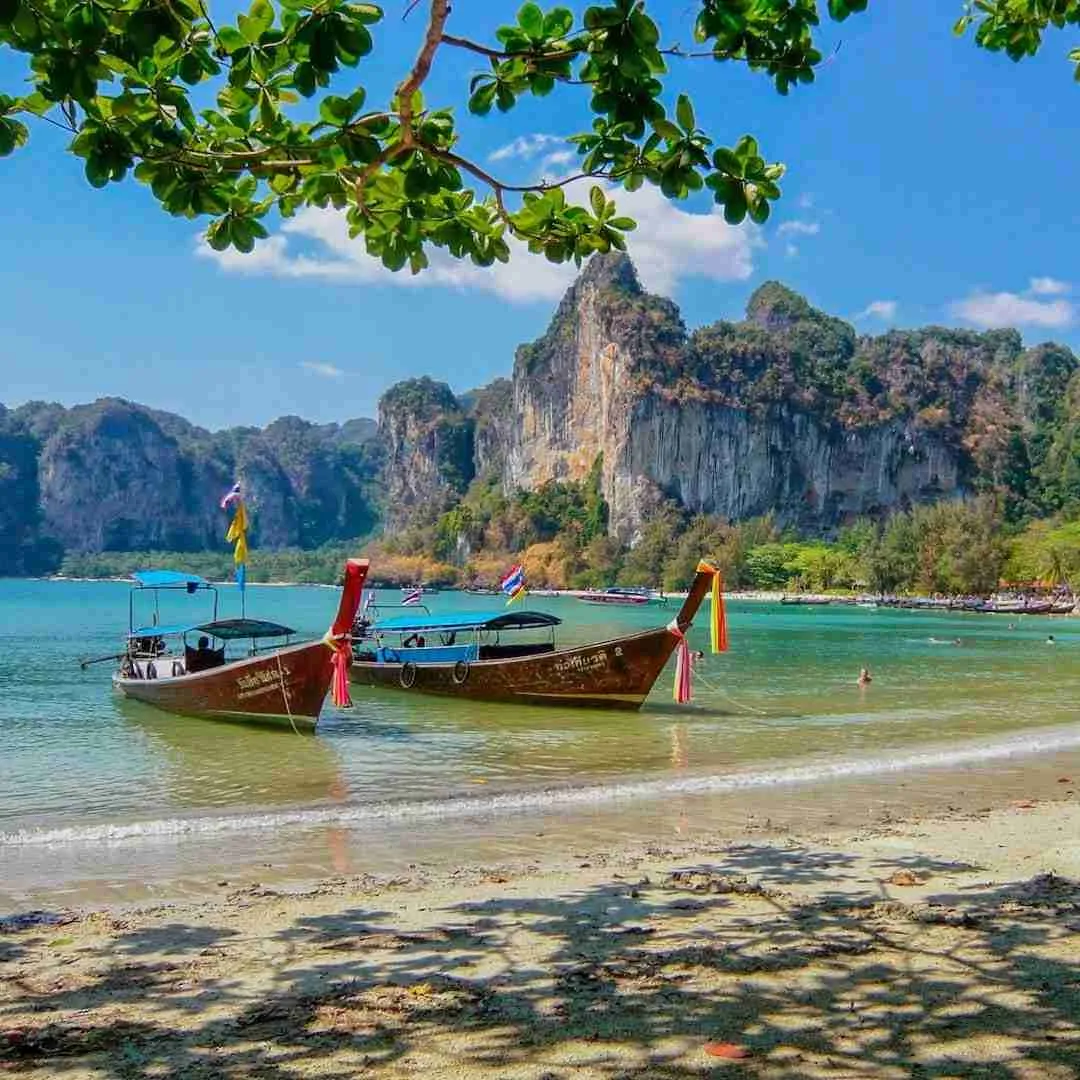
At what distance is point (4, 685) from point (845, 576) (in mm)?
98580

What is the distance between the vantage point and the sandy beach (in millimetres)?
3596

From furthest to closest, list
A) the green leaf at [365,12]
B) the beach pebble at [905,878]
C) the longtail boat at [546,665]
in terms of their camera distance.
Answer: the longtail boat at [546,665], the beach pebble at [905,878], the green leaf at [365,12]

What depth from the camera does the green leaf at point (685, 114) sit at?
3.91 m

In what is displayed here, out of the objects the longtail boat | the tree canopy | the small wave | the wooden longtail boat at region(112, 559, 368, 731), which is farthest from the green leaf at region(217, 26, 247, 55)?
the longtail boat

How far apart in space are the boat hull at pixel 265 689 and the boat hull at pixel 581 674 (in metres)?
4.61

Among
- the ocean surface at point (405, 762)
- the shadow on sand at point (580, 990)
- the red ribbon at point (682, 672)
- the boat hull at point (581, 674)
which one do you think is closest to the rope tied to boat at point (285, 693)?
the ocean surface at point (405, 762)

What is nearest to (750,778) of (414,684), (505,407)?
(414,684)

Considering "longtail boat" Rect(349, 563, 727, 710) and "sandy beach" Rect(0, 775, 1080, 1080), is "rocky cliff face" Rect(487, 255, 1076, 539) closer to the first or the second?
"longtail boat" Rect(349, 563, 727, 710)

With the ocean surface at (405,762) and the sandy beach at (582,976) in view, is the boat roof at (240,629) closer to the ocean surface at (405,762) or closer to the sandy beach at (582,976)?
the ocean surface at (405,762)

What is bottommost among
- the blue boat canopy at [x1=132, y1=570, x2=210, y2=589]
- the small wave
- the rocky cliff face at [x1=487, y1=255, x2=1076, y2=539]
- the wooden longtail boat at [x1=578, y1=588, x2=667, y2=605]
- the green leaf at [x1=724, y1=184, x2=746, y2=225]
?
the wooden longtail boat at [x1=578, y1=588, x2=667, y2=605]

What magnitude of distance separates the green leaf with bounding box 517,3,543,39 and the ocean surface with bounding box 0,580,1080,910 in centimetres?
592

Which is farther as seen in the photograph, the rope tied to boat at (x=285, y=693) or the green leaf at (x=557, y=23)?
the rope tied to boat at (x=285, y=693)

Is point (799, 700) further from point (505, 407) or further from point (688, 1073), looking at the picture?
point (505, 407)

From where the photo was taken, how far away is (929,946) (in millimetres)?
4852
